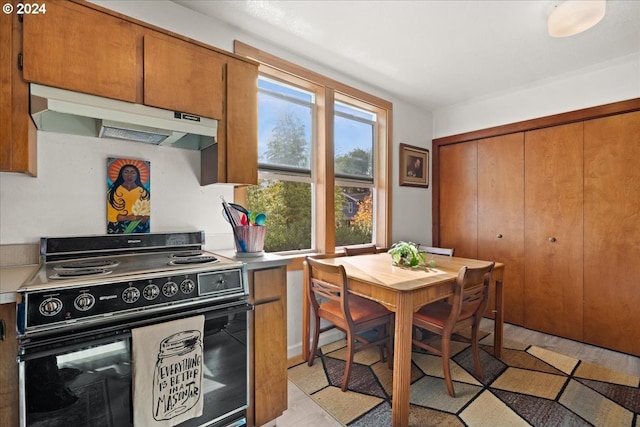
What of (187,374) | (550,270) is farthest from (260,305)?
(550,270)

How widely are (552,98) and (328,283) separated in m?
2.93

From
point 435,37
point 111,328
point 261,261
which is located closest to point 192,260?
point 261,261

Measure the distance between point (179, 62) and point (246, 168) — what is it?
66cm

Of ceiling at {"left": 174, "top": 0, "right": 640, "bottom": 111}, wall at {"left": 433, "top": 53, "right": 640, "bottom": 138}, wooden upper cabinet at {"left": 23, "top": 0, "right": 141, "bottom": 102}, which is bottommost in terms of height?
wooden upper cabinet at {"left": 23, "top": 0, "right": 141, "bottom": 102}

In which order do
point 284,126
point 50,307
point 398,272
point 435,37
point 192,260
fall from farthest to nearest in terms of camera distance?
1. point 284,126
2. point 435,37
3. point 398,272
4. point 192,260
5. point 50,307

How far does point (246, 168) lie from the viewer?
1.85 metres

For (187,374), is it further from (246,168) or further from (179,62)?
(179,62)

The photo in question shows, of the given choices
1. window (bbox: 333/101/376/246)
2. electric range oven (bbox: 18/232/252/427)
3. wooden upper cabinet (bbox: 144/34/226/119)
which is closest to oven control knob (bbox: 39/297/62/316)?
electric range oven (bbox: 18/232/252/427)

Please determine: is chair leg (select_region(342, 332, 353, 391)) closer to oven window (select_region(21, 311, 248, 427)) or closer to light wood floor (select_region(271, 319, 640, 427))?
light wood floor (select_region(271, 319, 640, 427))

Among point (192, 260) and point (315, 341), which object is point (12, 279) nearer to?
point (192, 260)

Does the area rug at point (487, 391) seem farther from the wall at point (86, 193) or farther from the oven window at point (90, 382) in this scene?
the wall at point (86, 193)

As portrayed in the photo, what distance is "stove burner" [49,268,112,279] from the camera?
112 cm

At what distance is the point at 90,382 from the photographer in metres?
1.07

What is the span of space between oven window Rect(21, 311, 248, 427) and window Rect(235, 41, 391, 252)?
46.6 inches
